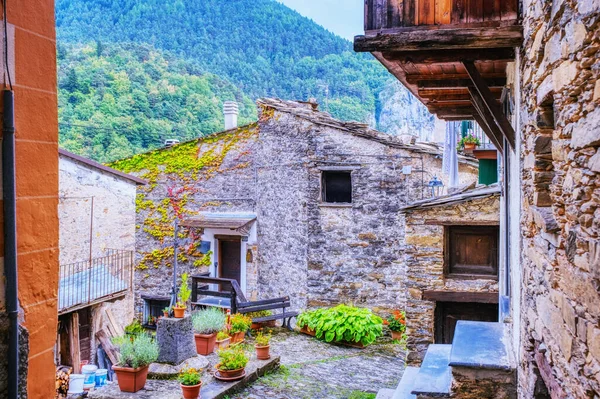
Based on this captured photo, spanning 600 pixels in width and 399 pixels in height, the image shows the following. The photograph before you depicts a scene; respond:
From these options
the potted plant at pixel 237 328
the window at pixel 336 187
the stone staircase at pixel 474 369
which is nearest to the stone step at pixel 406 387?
the stone staircase at pixel 474 369

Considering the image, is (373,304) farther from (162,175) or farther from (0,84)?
(0,84)

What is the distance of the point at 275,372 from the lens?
29.1ft

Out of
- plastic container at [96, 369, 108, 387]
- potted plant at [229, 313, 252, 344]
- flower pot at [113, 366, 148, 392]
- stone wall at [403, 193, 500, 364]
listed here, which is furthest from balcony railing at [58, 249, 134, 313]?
stone wall at [403, 193, 500, 364]

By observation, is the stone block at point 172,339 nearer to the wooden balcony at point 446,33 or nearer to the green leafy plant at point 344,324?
the green leafy plant at point 344,324

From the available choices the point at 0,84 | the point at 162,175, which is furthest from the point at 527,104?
the point at 162,175

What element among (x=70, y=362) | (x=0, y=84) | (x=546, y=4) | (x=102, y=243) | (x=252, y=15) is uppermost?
(x=252, y=15)

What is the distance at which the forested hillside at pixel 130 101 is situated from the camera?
68.9ft

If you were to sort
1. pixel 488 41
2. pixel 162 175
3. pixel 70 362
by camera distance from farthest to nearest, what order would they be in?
A: pixel 162 175, pixel 70 362, pixel 488 41

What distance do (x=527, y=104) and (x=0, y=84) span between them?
2.75 m

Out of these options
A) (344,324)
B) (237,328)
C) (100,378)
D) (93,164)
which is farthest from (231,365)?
(93,164)

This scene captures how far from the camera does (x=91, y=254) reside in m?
11.3

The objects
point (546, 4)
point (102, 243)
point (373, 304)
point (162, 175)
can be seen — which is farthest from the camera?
point (162, 175)

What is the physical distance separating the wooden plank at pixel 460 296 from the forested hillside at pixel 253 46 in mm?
17015

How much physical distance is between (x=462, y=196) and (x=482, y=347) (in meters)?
4.08
